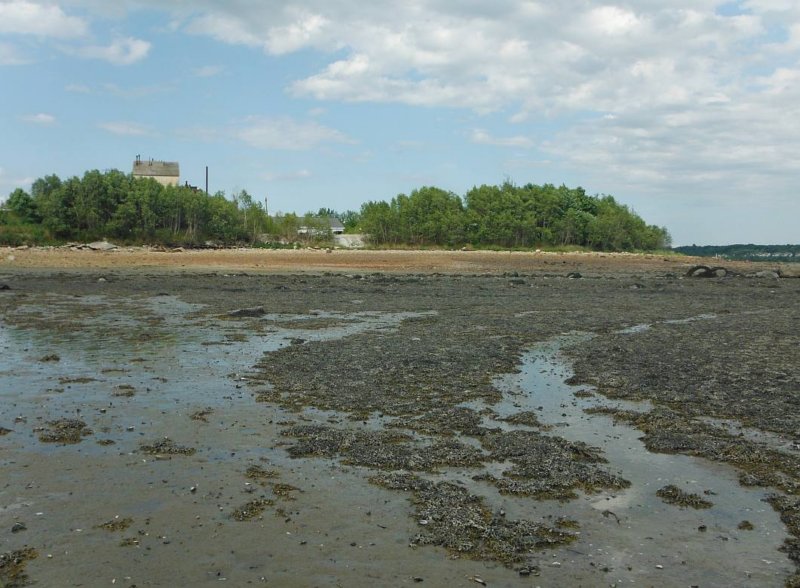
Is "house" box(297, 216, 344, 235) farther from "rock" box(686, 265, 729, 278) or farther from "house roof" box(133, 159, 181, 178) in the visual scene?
"rock" box(686, 265, 729, 278)

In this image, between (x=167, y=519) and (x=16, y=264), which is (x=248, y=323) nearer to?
(x=167, y=519)

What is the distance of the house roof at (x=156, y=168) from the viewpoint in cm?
13112

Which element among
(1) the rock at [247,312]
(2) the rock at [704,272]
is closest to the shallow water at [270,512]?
(1) the rock at [247,312]

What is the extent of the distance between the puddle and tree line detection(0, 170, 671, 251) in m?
74.2

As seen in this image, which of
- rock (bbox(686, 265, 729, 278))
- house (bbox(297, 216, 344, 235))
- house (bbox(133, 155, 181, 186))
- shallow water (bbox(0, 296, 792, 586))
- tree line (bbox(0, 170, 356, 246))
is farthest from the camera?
house (bbox(133, 155, 181, 186))

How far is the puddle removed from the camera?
5.38 meters

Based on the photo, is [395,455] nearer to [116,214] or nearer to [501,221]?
[116,214]

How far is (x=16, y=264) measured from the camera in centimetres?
4688

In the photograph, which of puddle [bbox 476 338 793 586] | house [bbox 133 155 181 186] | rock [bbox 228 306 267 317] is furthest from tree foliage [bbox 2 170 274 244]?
puddle [bbox 476 338 793 586]

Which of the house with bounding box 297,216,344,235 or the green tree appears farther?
the house with bounding box 297,216,344,235

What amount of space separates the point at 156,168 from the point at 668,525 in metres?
137

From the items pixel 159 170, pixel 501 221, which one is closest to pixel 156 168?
pixel 159 170

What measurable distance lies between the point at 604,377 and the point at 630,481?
5581 mm

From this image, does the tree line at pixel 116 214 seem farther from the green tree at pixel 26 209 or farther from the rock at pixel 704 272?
the rock at pixel 704 272
